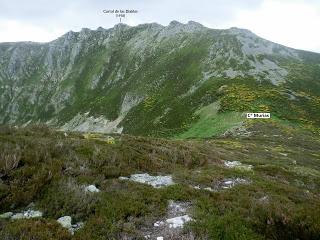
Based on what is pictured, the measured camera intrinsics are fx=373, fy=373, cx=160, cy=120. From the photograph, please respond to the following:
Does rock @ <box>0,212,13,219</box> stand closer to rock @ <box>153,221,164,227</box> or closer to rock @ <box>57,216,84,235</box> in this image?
rock @ <box>57,216,84,235</box>

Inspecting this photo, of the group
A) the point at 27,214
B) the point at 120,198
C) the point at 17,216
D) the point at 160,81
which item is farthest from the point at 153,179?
the point at 160,81

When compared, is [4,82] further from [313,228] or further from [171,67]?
[313,228]

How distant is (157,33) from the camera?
150m

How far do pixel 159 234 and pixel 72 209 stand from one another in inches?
101

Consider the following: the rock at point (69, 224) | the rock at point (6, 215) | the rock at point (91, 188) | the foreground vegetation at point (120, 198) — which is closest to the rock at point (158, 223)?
the foreground vegetation at point (120, 198)

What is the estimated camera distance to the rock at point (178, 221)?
31.7ft

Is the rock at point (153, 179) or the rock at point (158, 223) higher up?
the rock at point (158, 223)

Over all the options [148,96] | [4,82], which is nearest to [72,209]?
[148,96]

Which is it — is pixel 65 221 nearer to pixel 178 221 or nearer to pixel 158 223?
pixel 158 223

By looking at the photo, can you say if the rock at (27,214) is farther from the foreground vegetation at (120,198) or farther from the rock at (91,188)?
the rock at (91,188)

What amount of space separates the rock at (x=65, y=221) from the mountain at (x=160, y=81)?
50264 millimetres

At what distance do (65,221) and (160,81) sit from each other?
99994mm

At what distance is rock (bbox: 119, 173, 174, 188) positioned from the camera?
1386 centimetres

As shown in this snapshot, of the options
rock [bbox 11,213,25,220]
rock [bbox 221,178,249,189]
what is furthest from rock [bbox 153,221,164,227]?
rock [bbox 221,178,249,189]
